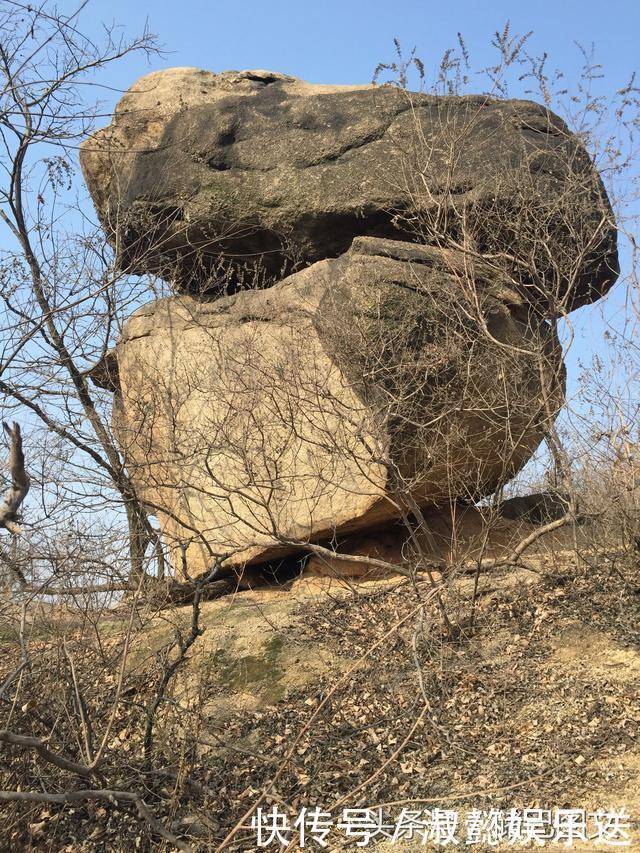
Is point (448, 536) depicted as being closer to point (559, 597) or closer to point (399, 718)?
point (559, 597)

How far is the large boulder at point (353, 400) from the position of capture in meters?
6.71

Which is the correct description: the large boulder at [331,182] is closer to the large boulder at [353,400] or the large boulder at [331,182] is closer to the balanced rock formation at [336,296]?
the balanced rock formation at [336,296]

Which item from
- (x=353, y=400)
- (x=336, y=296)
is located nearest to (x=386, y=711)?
(x=353, y=400)

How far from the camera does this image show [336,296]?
704 centimetres

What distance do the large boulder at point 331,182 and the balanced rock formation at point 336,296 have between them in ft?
0.08

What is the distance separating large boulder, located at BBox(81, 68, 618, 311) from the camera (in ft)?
23.9

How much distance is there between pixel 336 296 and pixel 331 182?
1.37m

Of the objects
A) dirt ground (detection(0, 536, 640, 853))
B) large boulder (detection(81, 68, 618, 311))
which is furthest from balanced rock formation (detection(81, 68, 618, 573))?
dirt ground (detection(0, 536, 640, 853))

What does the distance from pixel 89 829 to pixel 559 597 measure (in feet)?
11.3

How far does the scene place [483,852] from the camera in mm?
3799

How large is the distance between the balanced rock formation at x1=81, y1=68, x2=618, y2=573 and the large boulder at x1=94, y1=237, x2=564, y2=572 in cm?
2

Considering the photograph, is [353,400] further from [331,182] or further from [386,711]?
[386,711]

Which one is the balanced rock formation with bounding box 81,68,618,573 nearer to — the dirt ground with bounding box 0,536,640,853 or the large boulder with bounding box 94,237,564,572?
the large boulder with bounding box 94,237,564,572

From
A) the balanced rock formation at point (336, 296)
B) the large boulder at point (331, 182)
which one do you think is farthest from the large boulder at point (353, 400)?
the large boulder at point (331, 182)
